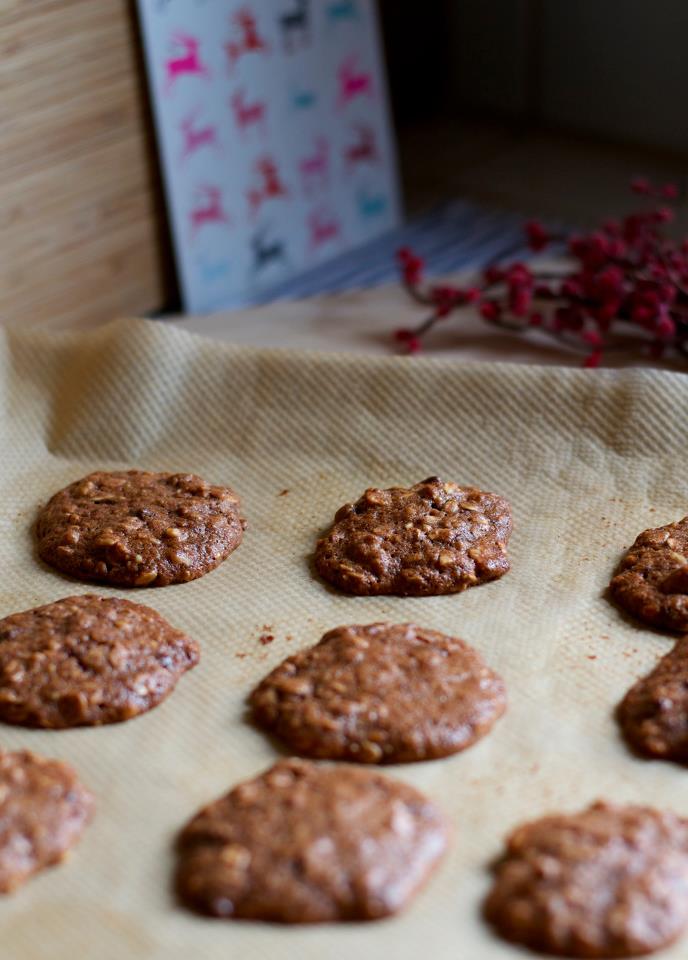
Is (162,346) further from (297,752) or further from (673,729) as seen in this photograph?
(673,729)

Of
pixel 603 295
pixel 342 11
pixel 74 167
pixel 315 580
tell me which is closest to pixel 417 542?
pixel 315 580

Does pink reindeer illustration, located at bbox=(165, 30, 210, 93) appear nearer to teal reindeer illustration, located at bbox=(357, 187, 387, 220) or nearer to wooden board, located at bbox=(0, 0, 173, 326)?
wooden board, located at bbox=(0, 0, 173, 326)

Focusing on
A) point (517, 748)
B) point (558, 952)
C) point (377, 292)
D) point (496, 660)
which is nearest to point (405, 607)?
point (496, 660)

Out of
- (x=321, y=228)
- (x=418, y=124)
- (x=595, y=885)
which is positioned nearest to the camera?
(x=595, y=885)

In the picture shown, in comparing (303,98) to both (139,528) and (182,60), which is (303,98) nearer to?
(182,60)

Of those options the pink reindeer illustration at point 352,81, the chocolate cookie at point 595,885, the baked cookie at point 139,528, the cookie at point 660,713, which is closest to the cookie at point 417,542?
the baked cookie at point 139,528

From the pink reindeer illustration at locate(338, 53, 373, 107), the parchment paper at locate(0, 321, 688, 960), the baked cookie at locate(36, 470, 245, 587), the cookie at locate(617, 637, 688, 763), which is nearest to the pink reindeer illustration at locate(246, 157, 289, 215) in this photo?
the pink reindeer illustration at locate(338, 53, 373, 107)
